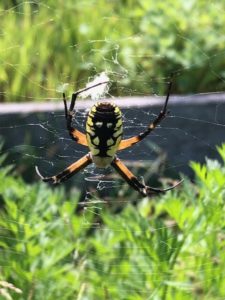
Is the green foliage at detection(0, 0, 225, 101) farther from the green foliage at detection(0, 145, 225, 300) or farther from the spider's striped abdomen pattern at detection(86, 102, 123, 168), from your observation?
the spider's striped abdomen pattern at detection(86, 102, 123, 168)

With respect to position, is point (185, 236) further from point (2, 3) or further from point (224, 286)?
point (2, 3)

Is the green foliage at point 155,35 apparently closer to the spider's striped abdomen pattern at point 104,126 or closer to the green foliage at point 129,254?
the green foliage at point 129,254

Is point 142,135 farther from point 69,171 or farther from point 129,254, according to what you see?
point 129,254

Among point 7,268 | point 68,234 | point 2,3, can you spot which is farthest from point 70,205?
point 2,3

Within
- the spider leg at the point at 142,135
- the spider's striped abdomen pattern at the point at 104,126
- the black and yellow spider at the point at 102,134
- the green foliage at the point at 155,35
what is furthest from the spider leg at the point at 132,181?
the green foliage at the point at 155,35

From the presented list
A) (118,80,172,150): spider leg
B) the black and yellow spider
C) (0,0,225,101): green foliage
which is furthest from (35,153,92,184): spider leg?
(0,0,225,101): green foliage

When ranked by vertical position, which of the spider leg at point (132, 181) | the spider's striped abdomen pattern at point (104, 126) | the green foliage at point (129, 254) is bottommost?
the green foliage at point (129, 254)
